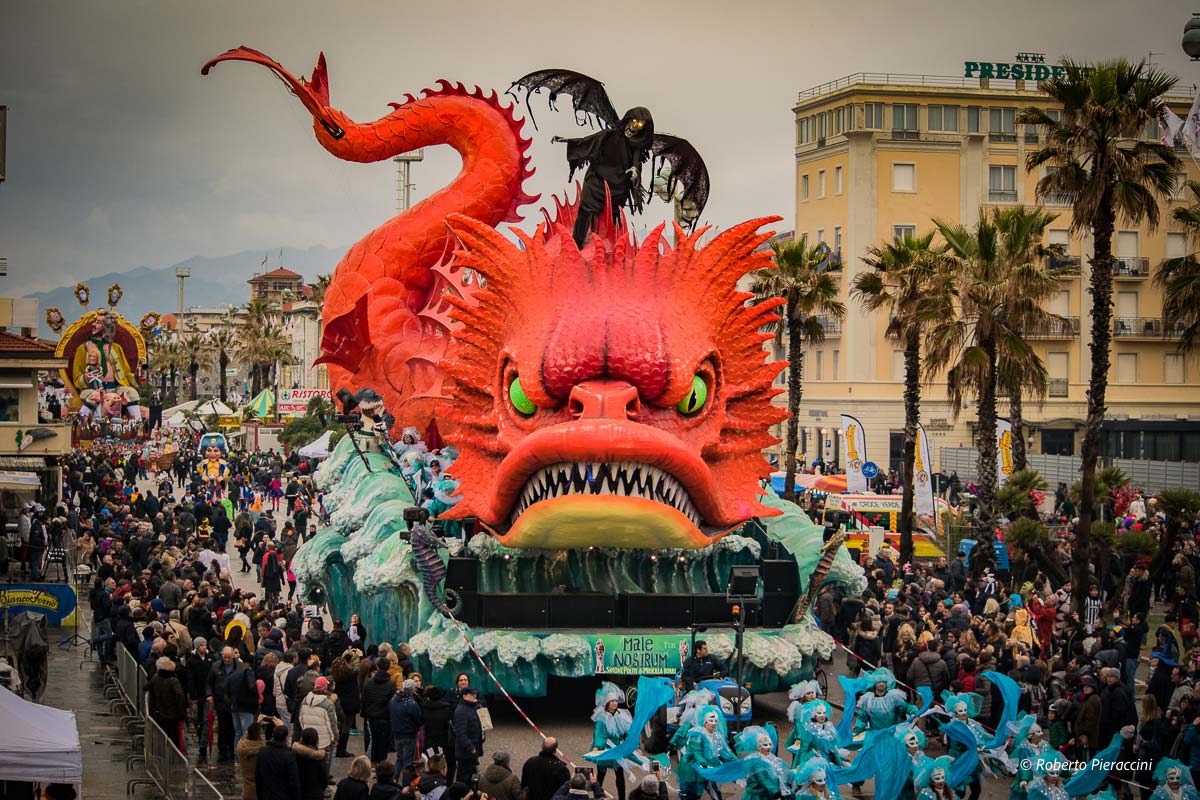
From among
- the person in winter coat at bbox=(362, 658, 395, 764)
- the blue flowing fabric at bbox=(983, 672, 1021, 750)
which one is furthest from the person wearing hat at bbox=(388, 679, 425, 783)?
the blue flowing fabric at bbox=(983, 672, 1021, 750)

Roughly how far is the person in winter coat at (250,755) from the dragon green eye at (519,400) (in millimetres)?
5512

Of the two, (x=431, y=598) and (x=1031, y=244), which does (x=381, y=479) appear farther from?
(x=1031, y=244)

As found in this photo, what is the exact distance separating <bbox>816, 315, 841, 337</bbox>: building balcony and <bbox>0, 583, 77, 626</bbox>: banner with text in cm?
3555

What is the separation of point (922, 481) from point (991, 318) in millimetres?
4818

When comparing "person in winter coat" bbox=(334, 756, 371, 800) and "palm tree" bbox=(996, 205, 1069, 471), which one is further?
"palm tree" bbox=(996, 205, 1069, 471)

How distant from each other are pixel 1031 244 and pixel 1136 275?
Answer: 29.5 m

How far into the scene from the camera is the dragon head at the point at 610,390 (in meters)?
17.1

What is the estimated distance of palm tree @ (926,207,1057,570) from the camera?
2744 centimetres

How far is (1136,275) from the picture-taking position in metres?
55.8

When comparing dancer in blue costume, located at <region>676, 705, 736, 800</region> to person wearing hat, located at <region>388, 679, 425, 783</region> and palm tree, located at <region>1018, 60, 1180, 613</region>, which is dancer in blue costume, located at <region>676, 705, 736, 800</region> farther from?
palm tree, located at <region>1018, 60, 1180, 613</region>

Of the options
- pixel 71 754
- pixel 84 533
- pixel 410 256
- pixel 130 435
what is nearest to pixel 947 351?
pixel 410 256

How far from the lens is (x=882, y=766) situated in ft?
43.0

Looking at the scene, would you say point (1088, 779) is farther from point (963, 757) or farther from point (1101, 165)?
point (1101, 165)

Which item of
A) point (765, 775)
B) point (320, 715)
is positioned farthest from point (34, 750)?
point (765, 775)
